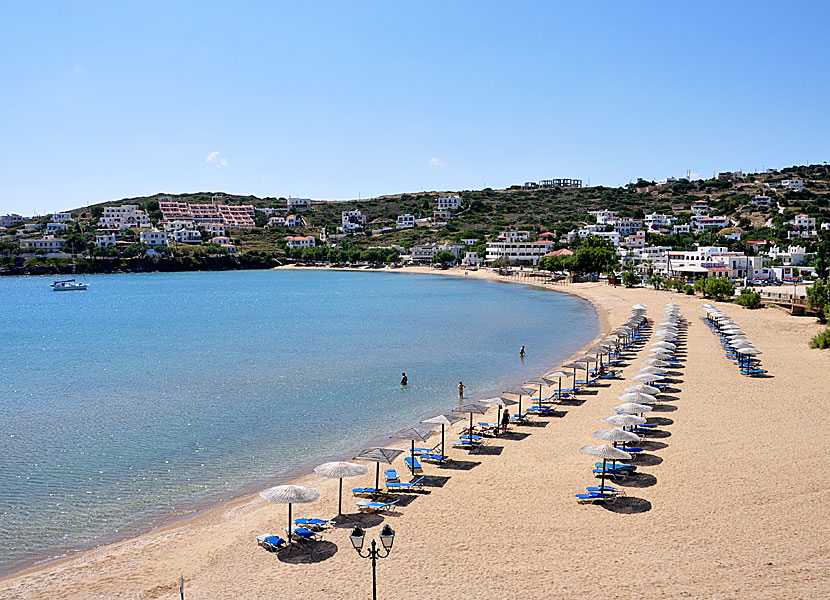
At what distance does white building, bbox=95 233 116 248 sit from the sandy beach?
150m

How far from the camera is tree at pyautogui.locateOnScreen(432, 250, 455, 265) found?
138500mm

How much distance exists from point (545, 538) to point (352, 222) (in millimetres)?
180313

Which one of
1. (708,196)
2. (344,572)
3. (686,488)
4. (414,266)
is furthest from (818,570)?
(708,196)

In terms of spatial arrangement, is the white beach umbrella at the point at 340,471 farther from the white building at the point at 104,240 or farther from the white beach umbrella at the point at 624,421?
the white building at the point at 104,240

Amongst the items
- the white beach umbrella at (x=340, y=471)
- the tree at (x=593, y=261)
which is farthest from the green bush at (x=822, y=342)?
the tree at (x=593, y=261)

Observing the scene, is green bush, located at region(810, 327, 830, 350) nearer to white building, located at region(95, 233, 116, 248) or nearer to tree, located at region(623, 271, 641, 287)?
tree, located at region(623, 271, 641, 287)

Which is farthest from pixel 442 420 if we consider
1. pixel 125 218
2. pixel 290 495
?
pixel 125 218

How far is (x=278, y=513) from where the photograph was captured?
14906 millimetres

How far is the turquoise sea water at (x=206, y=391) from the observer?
55.2ft

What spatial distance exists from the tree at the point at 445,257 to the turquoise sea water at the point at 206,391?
229ft

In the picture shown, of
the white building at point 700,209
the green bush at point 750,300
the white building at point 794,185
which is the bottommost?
the green bush at point 750,300

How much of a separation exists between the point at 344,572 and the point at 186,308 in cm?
6401

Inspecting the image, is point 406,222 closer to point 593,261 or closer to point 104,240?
point 104,240

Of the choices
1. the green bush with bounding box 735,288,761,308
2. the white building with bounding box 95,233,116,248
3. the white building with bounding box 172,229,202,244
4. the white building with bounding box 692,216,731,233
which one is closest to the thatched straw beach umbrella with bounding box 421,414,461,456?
the green bush with bounding box 735,288,761,308
